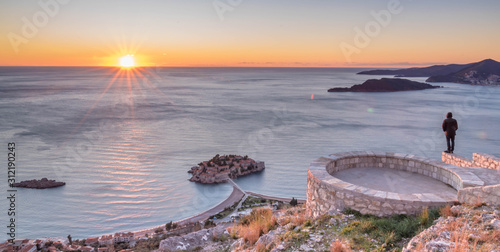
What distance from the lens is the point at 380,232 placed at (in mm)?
5148

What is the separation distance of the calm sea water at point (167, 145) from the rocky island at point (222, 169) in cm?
68

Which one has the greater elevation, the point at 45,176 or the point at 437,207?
the point at 437,207

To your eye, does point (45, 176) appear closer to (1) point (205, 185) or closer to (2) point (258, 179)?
(1) point (205, 185)

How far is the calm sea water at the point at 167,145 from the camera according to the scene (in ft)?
72.2

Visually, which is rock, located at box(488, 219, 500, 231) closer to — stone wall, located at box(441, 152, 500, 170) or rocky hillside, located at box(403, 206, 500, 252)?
rocky hillside, located at box(403, 206, 500, 252)

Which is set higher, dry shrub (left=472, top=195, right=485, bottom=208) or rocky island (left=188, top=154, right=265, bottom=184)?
dry shrub (left=472, top=195, right=485, bottom=208)

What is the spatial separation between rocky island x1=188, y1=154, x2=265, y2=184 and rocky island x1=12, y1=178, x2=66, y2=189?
1058cm

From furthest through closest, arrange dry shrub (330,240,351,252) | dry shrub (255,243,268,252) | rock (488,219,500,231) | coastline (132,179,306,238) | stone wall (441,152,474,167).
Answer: coastline (132,179,306,238)
stone wall (441,152,474,167)
dry shrub (255,243,268,252)
dry shrub (330,240,351,252)
rock (488,219,500,231)

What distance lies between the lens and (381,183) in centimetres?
735

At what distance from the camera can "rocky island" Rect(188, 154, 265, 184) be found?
2697 cm

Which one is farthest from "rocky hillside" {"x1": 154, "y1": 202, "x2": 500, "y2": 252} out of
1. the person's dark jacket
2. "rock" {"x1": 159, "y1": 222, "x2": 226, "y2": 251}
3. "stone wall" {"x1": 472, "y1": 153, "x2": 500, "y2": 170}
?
the person's dark jacket

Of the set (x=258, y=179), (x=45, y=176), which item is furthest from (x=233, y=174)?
(x=45, y=176)

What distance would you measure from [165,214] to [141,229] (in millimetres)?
2398

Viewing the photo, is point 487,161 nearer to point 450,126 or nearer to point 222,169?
point 450,126
